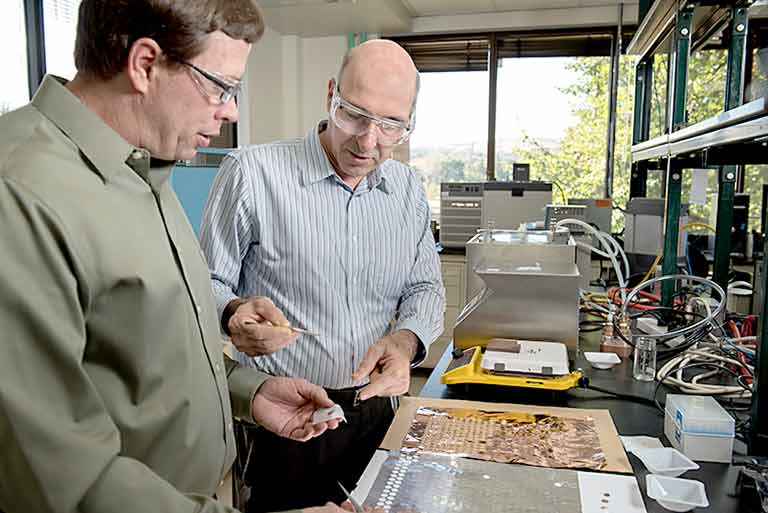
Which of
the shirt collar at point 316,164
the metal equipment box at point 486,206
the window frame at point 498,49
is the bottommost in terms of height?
the metal equipment box at point 486,206

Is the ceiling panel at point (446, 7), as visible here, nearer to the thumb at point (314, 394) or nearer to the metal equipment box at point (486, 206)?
the metal equipment box at point (486, 206)

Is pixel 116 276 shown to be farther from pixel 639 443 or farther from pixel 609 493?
pixel 639 443

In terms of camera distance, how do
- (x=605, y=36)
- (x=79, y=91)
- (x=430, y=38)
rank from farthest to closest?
1. (x=430, y=38)
2. (x=605, y=36)
3. (x=79, y=91)

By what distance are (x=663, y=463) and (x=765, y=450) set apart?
240 mm

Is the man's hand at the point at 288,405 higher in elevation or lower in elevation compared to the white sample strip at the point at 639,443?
higher

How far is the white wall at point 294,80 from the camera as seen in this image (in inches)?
206

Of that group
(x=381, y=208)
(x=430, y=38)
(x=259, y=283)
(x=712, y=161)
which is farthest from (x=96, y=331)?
(x=430, y=38)

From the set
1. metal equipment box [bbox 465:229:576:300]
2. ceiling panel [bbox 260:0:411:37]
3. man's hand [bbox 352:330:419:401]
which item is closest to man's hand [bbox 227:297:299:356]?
man's hand [bbox 352:330:419:401]

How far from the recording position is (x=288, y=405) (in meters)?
1.21

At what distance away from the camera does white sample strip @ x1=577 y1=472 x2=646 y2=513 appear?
1.00m

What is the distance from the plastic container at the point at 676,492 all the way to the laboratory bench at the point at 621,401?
0.06ft

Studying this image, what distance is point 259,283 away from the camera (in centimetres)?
153

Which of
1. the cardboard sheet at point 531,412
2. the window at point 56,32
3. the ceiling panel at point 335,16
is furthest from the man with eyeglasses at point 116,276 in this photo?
the ceiling panel at point 335,16

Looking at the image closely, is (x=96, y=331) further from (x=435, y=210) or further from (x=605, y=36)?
(x=605, y=36)
